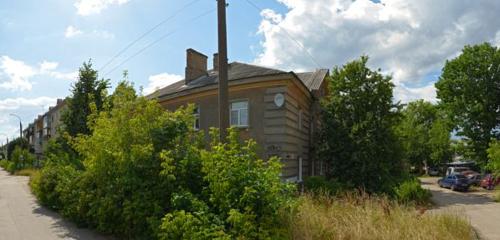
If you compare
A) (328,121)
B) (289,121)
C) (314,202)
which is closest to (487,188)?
(328,121)

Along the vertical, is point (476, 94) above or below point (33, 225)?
above

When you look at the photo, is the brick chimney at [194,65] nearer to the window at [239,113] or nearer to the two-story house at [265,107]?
the two-story house at [265,107]

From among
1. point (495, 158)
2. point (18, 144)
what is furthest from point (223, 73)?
point (18, 144)

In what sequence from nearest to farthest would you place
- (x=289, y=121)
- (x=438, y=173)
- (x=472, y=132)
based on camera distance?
(x=289, y=121) → (x=472, y=132) → (x=438, y=173)

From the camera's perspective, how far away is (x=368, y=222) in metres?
9.03

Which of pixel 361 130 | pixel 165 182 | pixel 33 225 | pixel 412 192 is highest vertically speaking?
pixel 361 130

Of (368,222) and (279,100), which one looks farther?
(279,100)

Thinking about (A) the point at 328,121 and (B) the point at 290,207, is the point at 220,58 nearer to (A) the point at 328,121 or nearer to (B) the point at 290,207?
(B) the point at 290,207

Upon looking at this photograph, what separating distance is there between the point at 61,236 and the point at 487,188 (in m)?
38.9

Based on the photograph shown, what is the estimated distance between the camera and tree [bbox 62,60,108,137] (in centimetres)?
1881

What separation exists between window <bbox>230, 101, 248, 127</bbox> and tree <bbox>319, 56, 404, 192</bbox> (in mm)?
6245

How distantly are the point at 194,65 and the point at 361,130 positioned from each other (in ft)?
34.5

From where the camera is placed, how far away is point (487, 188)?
129 feet

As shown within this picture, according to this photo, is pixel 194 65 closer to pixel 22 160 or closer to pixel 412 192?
pixel 412 192
